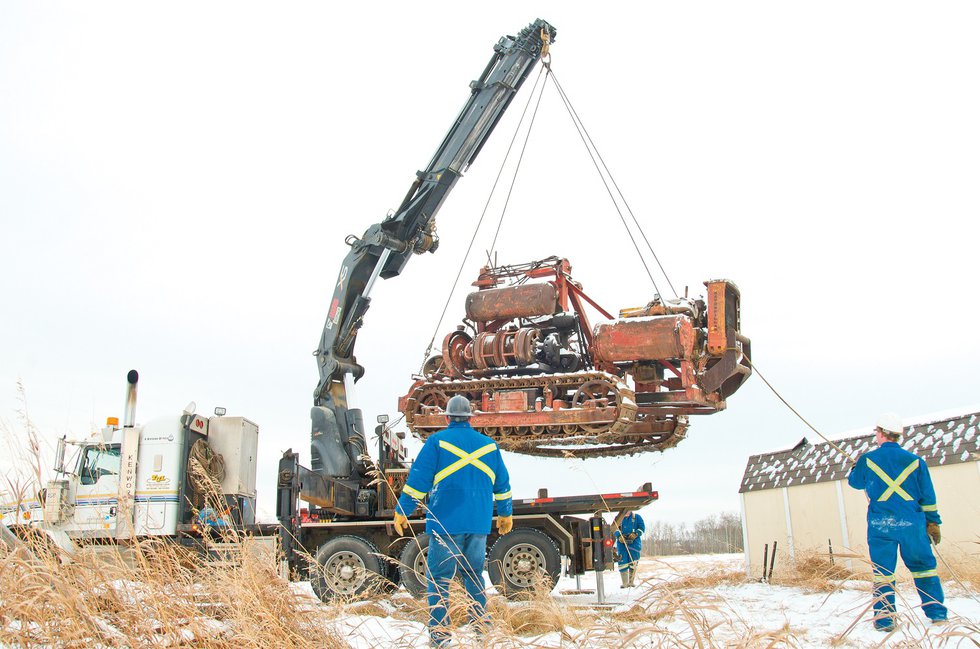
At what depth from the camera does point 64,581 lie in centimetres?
410

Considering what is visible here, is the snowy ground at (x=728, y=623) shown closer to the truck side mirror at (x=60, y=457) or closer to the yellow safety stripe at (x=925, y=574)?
the yellow safety stripe at (x=925, y=574)

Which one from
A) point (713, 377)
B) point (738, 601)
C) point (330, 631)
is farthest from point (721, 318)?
point (330, 631)

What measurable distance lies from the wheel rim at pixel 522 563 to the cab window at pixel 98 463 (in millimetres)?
5885

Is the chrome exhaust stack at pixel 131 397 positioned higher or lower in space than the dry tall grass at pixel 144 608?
higher

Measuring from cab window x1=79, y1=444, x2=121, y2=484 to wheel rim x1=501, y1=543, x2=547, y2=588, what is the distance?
5885 millimetres

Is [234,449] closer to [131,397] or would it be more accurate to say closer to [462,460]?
[131,397]

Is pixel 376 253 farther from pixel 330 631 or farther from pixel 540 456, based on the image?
pixel 330 631

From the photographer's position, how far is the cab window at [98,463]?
11352mm

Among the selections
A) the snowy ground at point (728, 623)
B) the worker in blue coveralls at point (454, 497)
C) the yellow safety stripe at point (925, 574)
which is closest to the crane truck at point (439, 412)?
the snowy ground at point (728, 623)

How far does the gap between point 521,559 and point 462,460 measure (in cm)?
402

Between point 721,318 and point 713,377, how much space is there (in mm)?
909

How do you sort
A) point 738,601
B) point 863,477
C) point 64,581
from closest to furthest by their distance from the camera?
point 64,581 < point 863,477 < point 738,601

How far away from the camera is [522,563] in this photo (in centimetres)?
930

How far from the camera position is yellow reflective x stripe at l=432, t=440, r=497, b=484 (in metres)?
5.75
